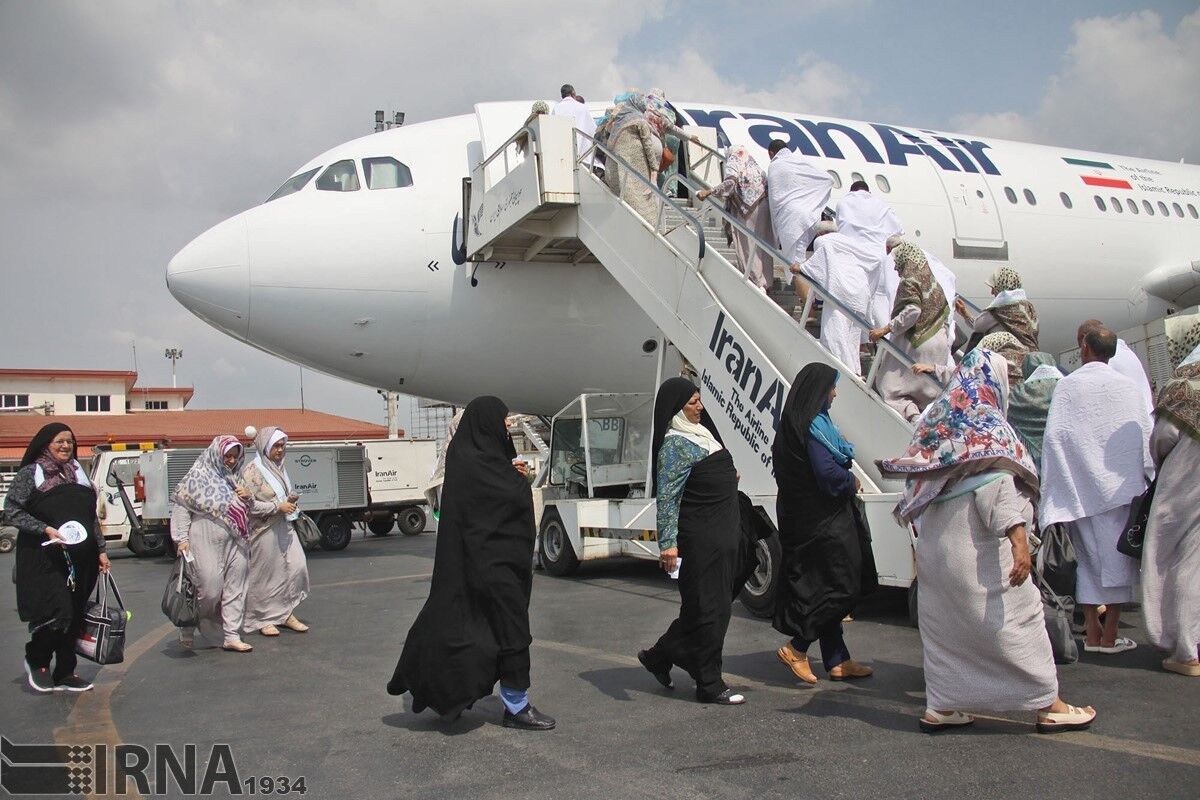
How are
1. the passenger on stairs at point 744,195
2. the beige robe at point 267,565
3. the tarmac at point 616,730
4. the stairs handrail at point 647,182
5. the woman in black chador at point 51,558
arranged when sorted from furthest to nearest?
1. the passenger on stairs at point 744,195
2. the stairs handrail at point 647,182
3. the beige robe at point 267,565
4. the woman in black chador at point 51,558
5. the tarmac at point 616,730

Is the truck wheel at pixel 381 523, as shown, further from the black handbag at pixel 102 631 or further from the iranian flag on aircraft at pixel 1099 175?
the black handbag at pixel 102 631

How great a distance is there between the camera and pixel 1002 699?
3936 mm

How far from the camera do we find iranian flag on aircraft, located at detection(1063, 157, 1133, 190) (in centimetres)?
1345

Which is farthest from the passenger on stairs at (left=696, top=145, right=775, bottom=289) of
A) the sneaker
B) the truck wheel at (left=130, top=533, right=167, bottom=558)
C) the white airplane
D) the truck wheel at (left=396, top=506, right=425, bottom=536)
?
the truck wheel at (left=130, top=533, right=167, bottom=558)

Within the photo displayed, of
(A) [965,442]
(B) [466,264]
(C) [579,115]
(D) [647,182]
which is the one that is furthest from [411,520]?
(A) [965,442]

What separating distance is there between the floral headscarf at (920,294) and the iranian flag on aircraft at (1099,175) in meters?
8.43

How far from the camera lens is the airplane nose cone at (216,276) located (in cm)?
962

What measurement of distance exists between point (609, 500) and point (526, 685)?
4.84m

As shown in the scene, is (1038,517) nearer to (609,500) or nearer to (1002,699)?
(1002,699)

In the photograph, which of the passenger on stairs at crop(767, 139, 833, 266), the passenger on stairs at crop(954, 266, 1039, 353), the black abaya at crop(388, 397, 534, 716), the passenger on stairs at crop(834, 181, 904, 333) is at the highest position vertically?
the passenger on stairs at crop(767, 139, 833, 266)

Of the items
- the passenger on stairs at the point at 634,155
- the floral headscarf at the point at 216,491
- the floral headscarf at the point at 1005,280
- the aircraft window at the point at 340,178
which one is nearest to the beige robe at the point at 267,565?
the floral headscarf at the point at 216,491

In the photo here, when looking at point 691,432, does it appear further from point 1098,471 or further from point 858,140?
point 858,140

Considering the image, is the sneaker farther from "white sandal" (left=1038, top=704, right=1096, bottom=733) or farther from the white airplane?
"white sandal" (left=1038, top=704, right=1096, bottom=733)

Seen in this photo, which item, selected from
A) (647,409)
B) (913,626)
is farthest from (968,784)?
(647,409)
